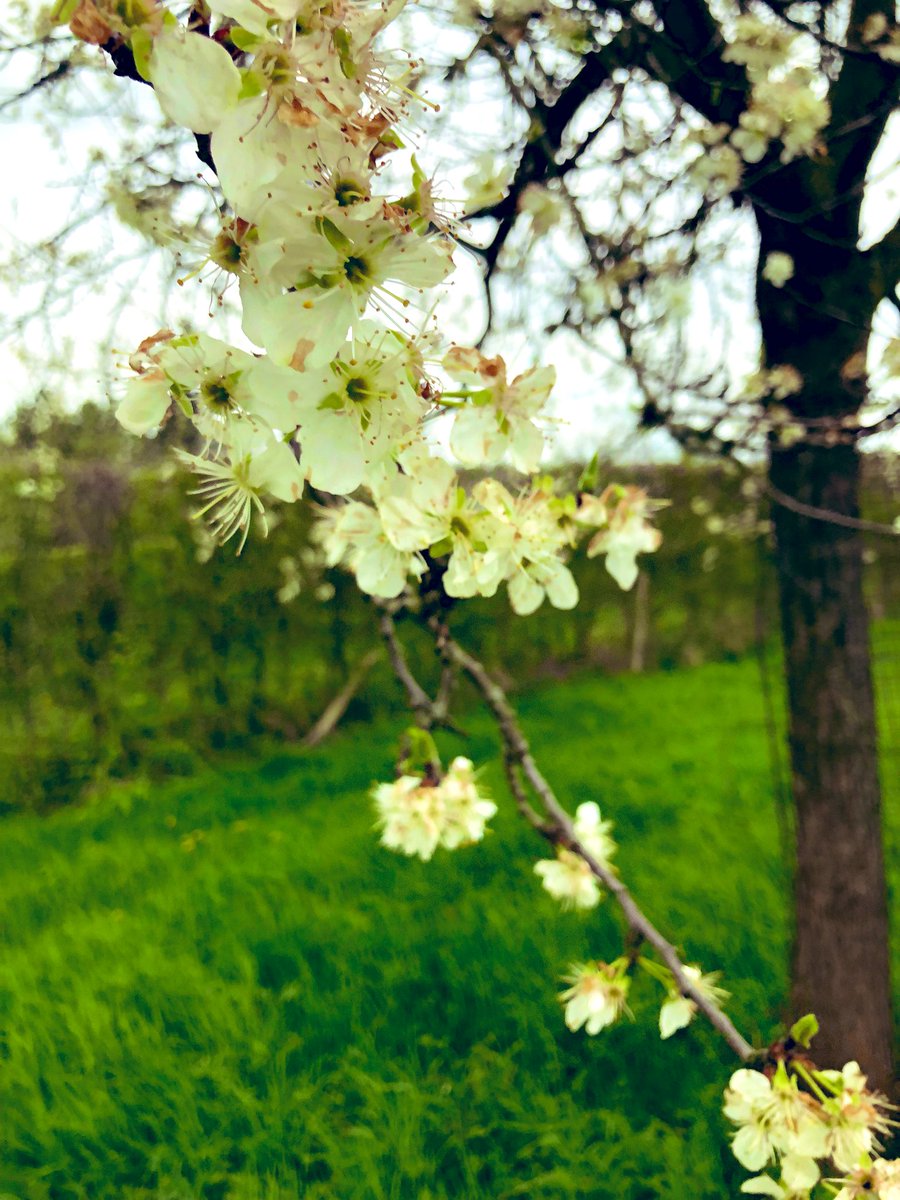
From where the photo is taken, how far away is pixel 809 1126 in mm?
1027

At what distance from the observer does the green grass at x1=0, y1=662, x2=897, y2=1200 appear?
182 centimetres

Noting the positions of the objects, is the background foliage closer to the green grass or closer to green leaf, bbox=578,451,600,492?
the green grass

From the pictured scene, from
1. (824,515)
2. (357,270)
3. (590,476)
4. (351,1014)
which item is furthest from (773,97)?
(351,1014)

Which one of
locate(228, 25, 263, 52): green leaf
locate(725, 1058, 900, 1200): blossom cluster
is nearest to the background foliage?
locate(725, 1058, 900, 1200): blossom cluster

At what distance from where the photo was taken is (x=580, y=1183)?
1749 mm

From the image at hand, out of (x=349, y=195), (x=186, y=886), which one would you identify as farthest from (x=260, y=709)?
(x=349, y=195)

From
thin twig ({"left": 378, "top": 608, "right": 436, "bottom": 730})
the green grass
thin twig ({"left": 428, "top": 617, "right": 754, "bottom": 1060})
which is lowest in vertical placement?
the green grass

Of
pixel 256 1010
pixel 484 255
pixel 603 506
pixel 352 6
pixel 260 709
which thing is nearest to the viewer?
pixel 352 6

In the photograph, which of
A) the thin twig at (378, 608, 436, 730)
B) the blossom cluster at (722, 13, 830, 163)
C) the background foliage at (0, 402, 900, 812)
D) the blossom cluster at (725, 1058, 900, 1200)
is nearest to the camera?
the blossom cluster at (725, 1058, 900, 1200)

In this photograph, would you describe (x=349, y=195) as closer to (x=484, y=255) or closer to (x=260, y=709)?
(x=484, y=255)

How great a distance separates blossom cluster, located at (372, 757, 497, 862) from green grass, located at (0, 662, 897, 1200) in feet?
2.86

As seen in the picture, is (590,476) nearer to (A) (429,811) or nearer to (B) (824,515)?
(A) (429,811)

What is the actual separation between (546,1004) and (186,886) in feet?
5.02

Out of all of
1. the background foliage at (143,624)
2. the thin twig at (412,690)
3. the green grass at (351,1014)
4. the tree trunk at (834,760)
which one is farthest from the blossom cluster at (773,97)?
the green grass at (351,1014)
